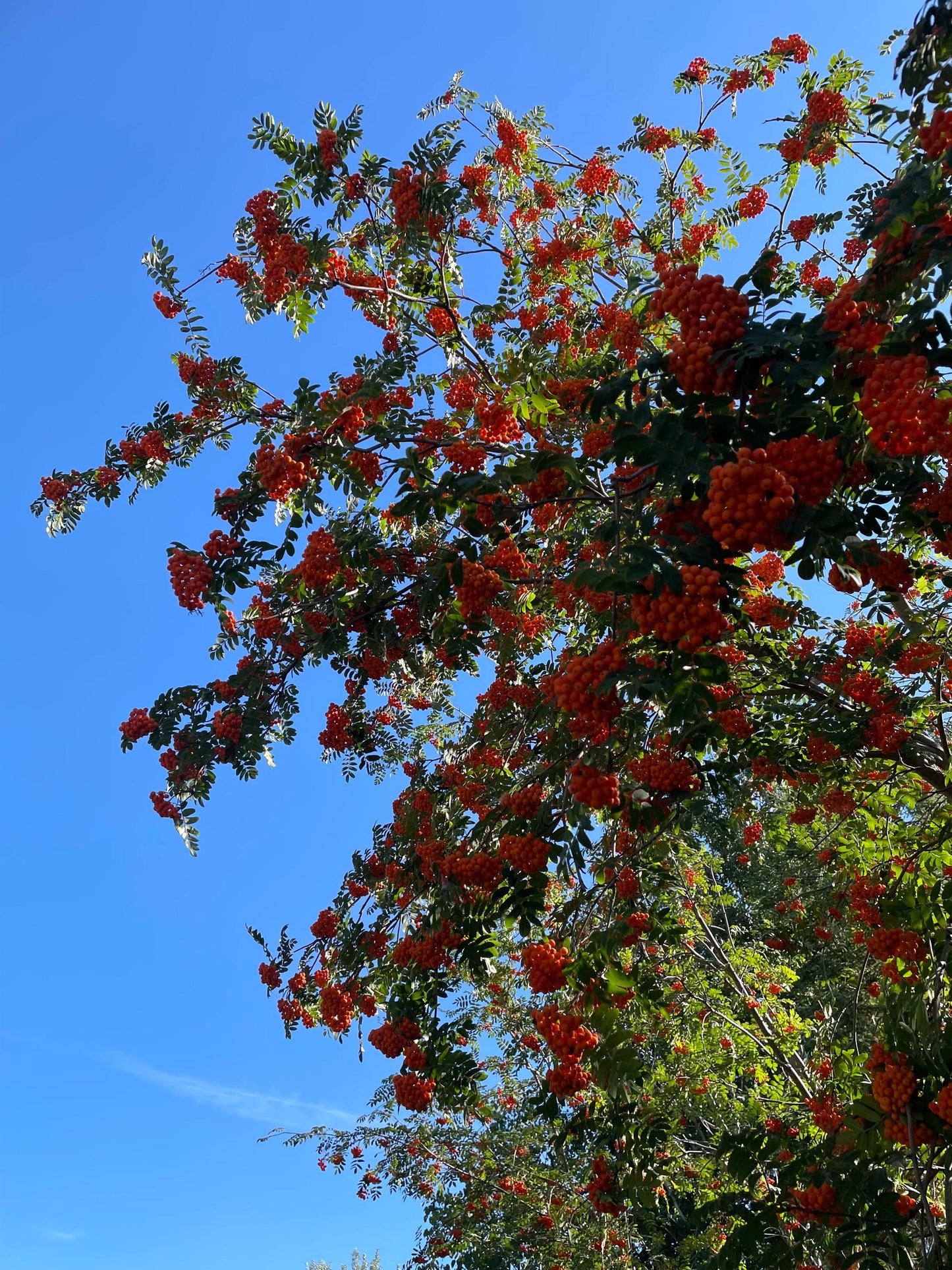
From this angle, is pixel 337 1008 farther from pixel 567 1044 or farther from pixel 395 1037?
pixel 567 1044

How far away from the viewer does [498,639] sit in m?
5.39

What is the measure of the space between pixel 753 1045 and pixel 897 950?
3.71m

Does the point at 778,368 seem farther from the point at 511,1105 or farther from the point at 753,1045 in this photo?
the point at 511,1105

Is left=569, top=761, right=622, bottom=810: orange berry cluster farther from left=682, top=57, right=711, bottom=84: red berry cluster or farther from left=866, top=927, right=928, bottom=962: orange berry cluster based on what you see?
left=682, top=57, right=711, bottom=84: red berry cluster

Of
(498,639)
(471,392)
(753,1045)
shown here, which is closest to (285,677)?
(498,639)

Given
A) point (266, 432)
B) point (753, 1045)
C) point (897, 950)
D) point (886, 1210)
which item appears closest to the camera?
point (886, 1210)

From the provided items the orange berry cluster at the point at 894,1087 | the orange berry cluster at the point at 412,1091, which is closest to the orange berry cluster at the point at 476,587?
the orange berry cluster at the point at 412,1091

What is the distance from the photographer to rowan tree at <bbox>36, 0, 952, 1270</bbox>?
8.55 feet

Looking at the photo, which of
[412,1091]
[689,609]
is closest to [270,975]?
[412,1091]

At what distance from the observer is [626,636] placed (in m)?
3.17

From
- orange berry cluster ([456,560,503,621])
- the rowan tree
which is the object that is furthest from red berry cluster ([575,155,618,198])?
orange berry cluster ([456,560,503,621])

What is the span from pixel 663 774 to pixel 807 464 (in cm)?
152

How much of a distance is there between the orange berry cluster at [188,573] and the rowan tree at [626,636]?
0.02m

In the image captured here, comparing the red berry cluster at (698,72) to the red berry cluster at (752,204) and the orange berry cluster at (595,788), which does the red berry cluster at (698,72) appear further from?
the orange berry cluster at (595,788)
